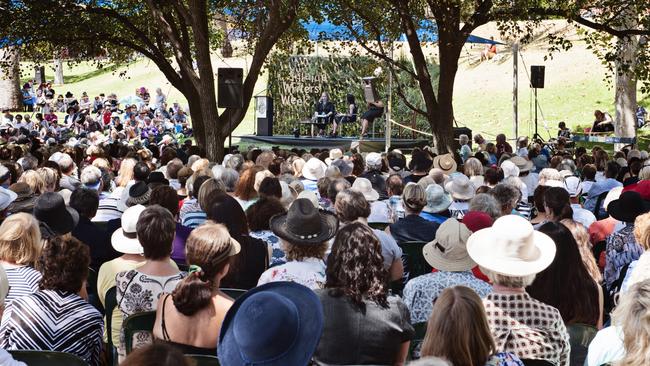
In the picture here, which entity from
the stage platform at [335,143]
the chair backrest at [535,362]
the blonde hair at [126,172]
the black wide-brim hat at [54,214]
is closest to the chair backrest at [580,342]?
the chair backrest at [535,362]

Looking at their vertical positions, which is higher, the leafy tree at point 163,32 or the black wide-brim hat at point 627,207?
the leafy tree at point 163,32

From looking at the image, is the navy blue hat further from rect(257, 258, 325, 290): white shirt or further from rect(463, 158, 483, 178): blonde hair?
rect(463, 158, 483, 178): blonde hair

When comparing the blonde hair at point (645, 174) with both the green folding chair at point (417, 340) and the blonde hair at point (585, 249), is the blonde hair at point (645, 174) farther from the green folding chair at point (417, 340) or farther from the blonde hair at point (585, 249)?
the green folding chair at point (417, 340)

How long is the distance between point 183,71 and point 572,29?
25890mm

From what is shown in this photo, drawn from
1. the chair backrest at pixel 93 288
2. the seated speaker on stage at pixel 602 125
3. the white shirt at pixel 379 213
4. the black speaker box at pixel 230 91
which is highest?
the black speaker box at pixel 230 91

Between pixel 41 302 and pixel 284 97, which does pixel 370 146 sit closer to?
pixel 284 97

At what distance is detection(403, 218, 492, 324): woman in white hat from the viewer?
4938 millimetres

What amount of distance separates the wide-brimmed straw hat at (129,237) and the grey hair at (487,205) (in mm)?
2966

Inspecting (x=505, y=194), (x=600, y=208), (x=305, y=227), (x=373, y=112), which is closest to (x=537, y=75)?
(x=373, y=112)

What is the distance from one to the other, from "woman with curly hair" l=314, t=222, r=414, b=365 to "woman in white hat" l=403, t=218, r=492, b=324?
685mm

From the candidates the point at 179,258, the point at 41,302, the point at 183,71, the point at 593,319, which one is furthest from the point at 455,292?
the point at 183,71

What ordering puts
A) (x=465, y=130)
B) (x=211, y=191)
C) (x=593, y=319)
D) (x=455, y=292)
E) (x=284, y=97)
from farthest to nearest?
(x=284, y=97) < (x=465, y=130) < (x=211, y=191) < (x=593, y=319) < (x=455, y=292)

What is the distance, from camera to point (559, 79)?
34.7 metres

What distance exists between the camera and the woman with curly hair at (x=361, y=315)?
13.5 ft
